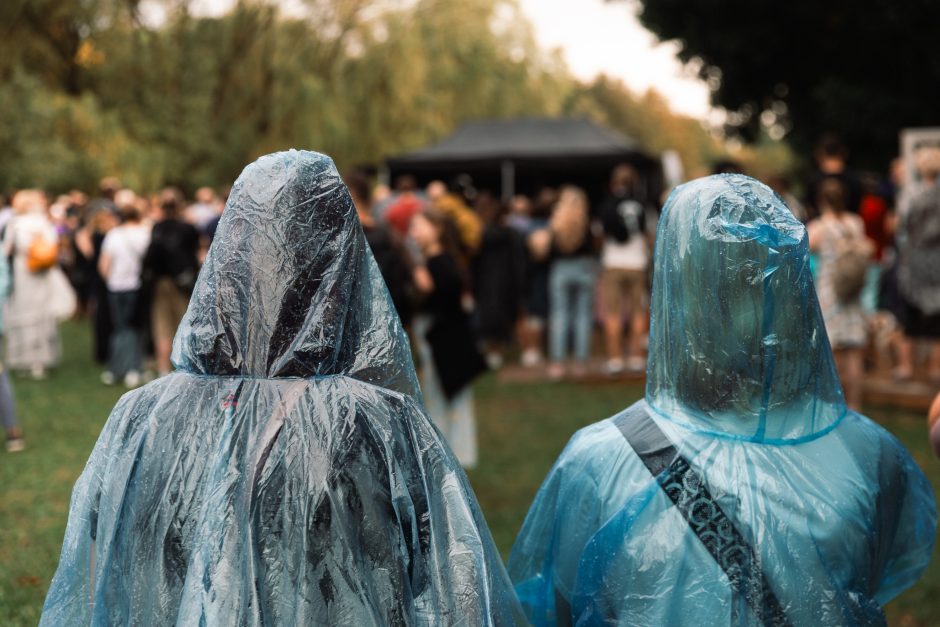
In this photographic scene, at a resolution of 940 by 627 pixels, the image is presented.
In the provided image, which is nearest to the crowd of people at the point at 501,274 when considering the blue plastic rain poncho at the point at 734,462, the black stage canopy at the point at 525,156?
the blue plastic rain poncho at the point at 734,462

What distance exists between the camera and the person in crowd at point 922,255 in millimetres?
7645

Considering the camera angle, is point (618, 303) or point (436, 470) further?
point (618, 303)

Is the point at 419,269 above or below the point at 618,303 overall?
above

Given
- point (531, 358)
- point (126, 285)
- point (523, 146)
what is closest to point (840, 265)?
point (531, 358)

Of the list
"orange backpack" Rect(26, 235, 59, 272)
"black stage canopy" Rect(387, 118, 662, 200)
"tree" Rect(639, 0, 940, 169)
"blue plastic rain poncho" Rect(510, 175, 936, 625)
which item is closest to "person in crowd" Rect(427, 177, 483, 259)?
"orange backpack" Rect(26, 235, 59, 272)

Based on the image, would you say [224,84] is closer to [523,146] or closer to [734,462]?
[523,146]

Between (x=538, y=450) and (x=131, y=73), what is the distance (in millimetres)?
16152

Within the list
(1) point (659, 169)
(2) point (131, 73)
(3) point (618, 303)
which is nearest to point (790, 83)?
(1) point (659, 169)

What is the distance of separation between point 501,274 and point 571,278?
58.6 inches

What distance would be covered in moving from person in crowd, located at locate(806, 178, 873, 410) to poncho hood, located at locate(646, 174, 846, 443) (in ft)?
17.0

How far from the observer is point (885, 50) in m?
13.8

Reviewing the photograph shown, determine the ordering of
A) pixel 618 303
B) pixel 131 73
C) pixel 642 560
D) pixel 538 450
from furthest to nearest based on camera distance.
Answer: pixel 131 73
pixel 618 303
pixel 538 450
pixel 642 560

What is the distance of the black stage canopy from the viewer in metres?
16.6

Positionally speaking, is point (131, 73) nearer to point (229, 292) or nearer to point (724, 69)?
point (724, 69)
